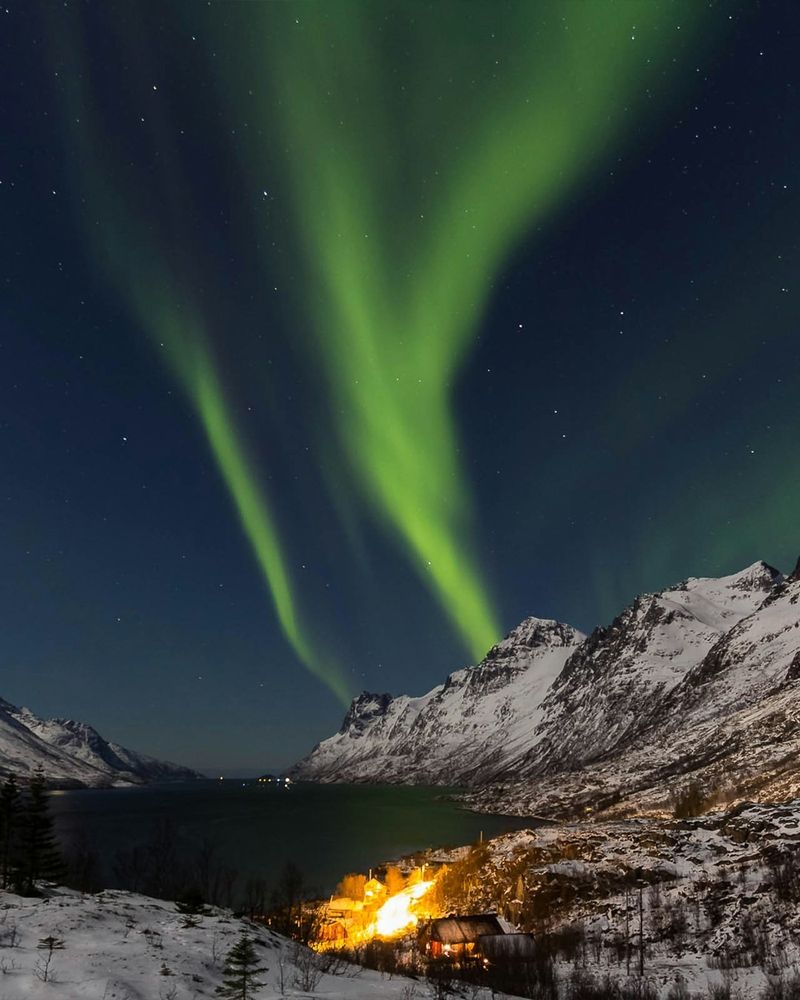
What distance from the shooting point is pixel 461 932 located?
201 ft

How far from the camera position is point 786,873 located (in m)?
55.2

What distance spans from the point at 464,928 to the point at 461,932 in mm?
495

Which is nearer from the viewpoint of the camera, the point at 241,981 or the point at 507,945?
the point at 241,981

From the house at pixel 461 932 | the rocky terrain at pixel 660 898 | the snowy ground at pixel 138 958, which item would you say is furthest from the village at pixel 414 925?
the snowy ground at pixel 138 958

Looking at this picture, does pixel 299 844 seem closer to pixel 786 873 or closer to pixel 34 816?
pixel 34 816

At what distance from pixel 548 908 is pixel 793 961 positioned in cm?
2960

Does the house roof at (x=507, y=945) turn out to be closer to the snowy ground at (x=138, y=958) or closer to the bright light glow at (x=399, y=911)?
the bright light glow at (x=399, y=911)

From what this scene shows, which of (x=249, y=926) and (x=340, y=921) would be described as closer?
(x=249, y=926)

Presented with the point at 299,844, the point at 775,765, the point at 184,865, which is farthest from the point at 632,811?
the point at 184,865

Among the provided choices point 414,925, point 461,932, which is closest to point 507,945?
point 461,932

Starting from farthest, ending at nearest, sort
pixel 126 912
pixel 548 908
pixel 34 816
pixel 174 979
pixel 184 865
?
pixel 184 865, pixel 34 816, pixel 548 908, pixel 126 912, pixel 174 979

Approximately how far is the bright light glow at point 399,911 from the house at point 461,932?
2309 centimetres

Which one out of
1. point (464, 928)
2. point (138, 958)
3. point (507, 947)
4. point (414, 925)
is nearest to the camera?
point (138, 958)

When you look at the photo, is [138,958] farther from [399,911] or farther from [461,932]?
[399,911]
